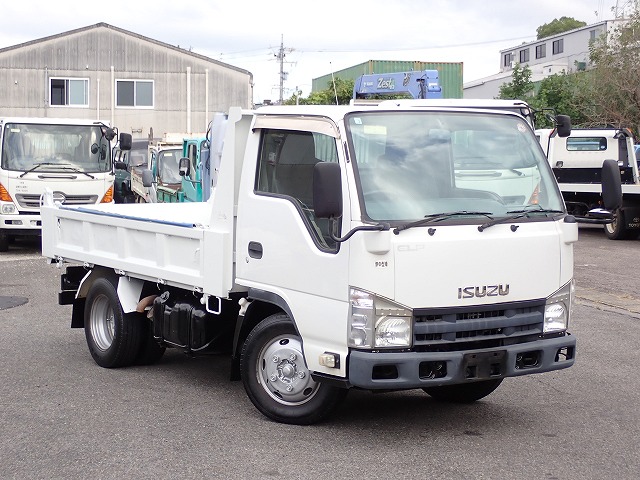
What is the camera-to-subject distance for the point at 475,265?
623cm

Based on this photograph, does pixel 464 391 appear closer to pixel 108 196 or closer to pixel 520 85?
Answer: pixel 108 196

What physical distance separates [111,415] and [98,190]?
40.4 feet

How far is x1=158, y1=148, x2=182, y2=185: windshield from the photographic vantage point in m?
22.4

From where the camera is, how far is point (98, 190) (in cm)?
1881

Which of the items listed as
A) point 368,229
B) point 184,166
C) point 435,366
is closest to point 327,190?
point 368,229

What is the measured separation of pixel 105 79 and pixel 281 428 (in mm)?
41838

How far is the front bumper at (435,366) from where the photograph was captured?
6.02 meters

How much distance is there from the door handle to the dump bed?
279 mm

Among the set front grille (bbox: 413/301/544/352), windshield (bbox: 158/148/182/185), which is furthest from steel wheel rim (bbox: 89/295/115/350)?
windshield (bbox: 158/148/182/185)

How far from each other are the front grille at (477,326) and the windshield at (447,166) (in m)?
0.61

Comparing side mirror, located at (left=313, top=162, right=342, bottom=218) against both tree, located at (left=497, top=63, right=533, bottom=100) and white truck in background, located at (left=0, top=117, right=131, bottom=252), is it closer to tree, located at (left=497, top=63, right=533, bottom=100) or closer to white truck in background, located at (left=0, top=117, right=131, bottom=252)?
white truck in background, located at (left=0, top=117, right=131, bottom=252)

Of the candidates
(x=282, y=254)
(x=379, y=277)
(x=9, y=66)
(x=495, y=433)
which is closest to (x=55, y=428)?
(x=282, y=254)

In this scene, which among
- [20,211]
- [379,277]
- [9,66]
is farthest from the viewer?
[9,66]

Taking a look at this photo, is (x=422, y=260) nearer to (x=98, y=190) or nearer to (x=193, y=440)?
(x=193, y=440)
